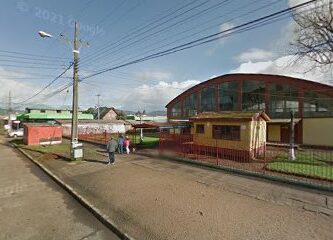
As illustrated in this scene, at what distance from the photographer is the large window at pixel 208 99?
3369 centimetres

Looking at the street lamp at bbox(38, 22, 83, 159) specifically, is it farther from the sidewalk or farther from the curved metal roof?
the curved metal roof

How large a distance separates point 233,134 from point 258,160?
7.39 feet

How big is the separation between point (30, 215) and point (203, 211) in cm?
482

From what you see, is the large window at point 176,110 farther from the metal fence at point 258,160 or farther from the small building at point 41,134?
the metal fence at point 258,160

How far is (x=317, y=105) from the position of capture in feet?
77.4

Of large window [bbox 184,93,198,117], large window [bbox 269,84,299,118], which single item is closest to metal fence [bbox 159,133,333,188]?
large window [bbox 269,84,299,118]

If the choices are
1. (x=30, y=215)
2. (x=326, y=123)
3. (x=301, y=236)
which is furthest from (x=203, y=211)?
(x=326, y=123)

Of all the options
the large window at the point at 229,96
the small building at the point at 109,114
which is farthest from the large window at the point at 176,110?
the small building at the point at 109,114

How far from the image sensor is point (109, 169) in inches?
463

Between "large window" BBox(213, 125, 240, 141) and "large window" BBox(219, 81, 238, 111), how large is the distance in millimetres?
15507

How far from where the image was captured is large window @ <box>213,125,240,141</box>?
15.0 metres

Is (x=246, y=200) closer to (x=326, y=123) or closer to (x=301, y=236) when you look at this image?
(x=301, y=236)

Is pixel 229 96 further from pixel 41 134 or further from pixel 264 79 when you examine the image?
pixel 41 134

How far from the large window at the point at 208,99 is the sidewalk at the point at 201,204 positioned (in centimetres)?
2364
